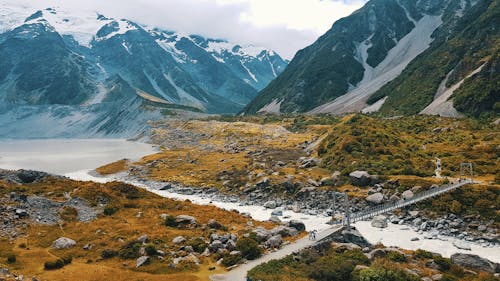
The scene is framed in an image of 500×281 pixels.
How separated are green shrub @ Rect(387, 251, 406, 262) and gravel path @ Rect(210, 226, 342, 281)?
7.08 meters

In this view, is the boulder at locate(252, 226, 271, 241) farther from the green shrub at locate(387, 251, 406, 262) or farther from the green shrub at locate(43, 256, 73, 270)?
the green shrub at locate(43, 256, 73, 270)

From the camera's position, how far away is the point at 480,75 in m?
156

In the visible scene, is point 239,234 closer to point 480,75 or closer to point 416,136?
point 416,136

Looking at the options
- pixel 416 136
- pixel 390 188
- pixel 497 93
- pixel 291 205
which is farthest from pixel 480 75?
pixel 291 205

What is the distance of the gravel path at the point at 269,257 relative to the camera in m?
36.1

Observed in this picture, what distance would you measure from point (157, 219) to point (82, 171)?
81.5 meters

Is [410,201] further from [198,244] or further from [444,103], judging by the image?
[444,103]

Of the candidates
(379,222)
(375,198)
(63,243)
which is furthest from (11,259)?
(375,198)

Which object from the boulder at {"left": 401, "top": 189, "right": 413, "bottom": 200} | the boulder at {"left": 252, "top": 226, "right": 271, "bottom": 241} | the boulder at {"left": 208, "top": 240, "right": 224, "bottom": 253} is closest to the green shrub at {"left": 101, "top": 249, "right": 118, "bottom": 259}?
the boulder at {"left": 208, "top": 240, "right": 224, "bottom": 253}

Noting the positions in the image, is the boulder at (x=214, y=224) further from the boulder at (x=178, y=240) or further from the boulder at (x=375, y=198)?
the boulder at (x=375, y=198)

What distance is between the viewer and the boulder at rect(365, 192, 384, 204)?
68.6m

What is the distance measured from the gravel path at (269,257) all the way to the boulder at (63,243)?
1901cm

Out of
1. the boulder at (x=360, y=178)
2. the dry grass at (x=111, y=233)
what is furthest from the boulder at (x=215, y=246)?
the boulder at (x=360, y=178)

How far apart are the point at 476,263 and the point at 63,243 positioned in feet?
141
